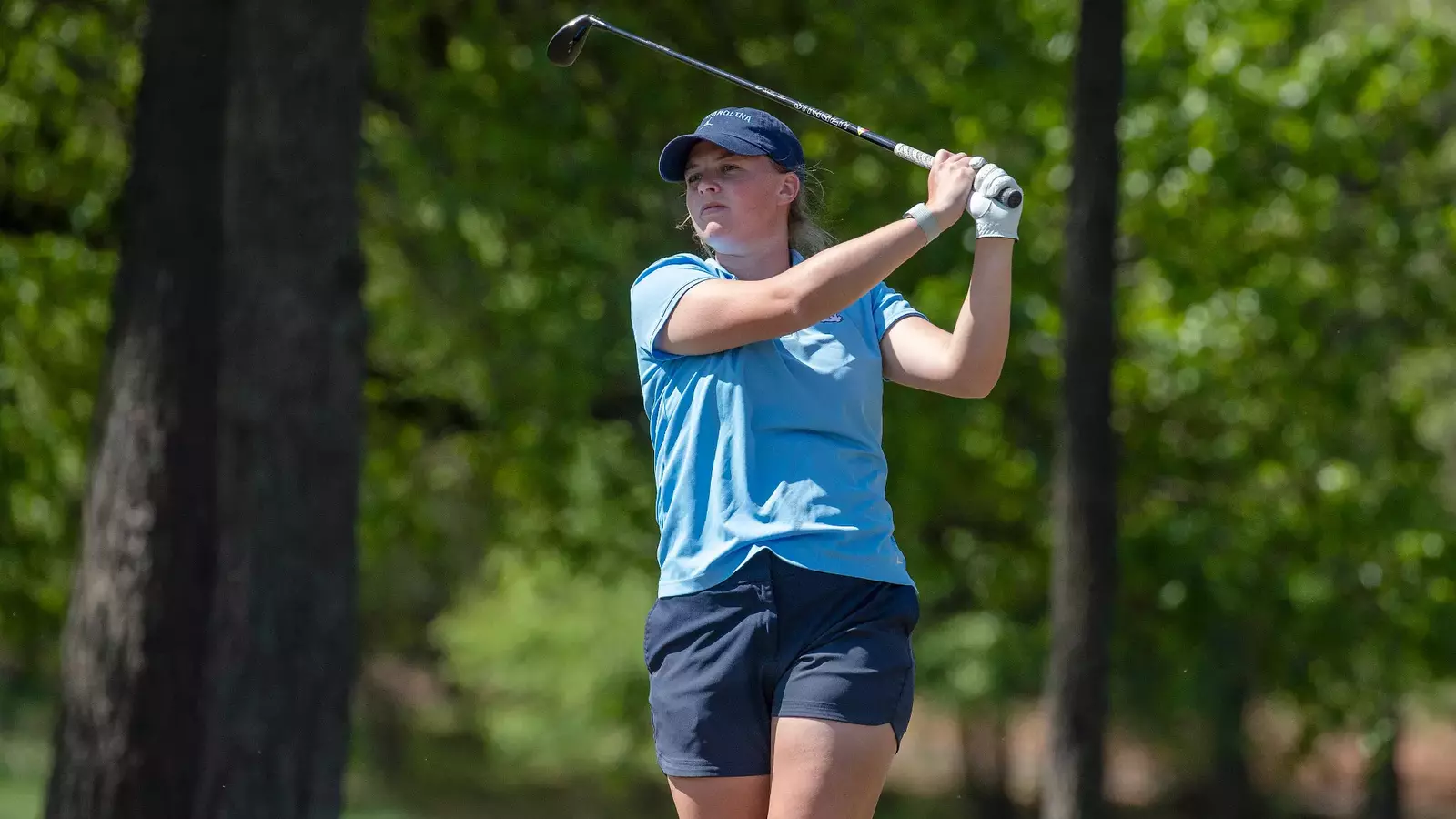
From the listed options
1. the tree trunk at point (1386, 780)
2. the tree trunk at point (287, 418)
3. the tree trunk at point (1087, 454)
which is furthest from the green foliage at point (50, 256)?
the tree trunk at point (1386, 780)

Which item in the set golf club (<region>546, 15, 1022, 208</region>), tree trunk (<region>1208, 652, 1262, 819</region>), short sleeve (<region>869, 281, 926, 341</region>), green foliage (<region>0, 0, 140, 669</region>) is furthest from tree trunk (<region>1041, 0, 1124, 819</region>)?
tree trunk (<region>1208, 652, 1262, 819</region>)

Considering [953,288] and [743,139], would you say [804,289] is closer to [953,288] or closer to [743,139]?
[743,139]

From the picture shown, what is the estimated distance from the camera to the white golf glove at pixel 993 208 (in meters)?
2.78

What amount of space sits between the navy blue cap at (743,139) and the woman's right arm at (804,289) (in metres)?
0.23

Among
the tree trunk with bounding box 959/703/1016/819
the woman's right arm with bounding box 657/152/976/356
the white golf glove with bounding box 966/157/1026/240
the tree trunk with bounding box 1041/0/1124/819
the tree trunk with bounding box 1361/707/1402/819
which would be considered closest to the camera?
the woman's right arm with bounding box 657/152/976/356

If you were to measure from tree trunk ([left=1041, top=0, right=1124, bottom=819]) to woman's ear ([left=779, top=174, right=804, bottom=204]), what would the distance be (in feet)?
15.1

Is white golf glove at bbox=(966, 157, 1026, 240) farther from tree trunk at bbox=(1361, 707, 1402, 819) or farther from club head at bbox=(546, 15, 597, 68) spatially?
tree trunk at bbox=(1361, 707, 1402, 819)

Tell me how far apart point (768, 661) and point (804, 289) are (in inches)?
22.3

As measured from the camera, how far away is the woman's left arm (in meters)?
2.83

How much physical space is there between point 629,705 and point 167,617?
12568mm

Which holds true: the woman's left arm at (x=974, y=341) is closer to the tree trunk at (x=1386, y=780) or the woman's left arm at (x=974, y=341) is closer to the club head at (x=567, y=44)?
the club head at (x=567, y=44)

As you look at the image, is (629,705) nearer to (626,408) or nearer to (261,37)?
(626,408)

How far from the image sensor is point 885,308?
10.0 ft

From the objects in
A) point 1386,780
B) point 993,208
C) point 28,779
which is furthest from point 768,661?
point 28,779
